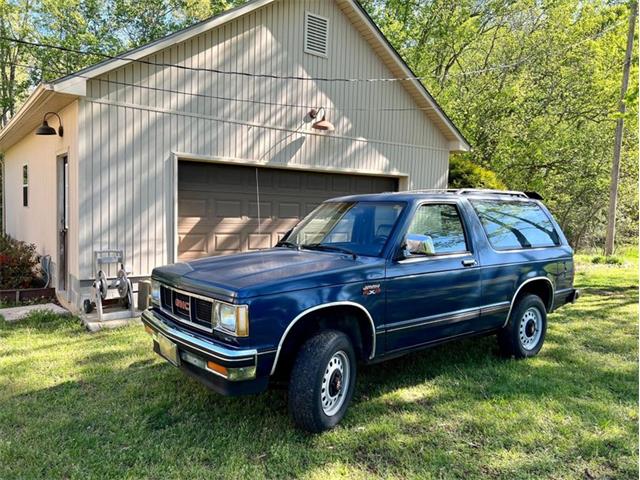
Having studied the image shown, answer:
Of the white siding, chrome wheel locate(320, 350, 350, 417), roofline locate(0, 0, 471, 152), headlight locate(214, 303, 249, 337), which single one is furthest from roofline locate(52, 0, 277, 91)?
chrome wheel locate(320, 350, 350, 417)

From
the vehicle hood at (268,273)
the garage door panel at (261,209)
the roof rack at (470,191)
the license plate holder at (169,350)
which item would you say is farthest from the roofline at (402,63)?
the license plate holder at (169,350)

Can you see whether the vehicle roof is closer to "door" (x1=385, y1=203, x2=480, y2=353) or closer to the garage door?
"door" (x1=385, y1=203, x2=480, y2=353)

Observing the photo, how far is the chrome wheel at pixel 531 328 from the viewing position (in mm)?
5477

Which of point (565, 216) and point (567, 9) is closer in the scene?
point (567, 9)

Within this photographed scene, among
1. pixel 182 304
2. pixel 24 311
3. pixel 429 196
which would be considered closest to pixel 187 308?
pixel 182 304

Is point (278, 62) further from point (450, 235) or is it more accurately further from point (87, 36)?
point (87, 36)

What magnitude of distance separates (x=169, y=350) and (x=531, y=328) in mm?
4057

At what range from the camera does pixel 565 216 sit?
23344 mm

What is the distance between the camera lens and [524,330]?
18.1ft

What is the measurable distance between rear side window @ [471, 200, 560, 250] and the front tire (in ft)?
7.48

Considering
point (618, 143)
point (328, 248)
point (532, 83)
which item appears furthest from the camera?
point (532, 83)

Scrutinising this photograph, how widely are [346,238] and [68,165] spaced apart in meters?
5.52

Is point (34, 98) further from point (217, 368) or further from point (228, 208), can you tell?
point (217, 368)

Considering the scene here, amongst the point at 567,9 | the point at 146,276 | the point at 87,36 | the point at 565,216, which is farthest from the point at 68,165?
the point at 565,216
